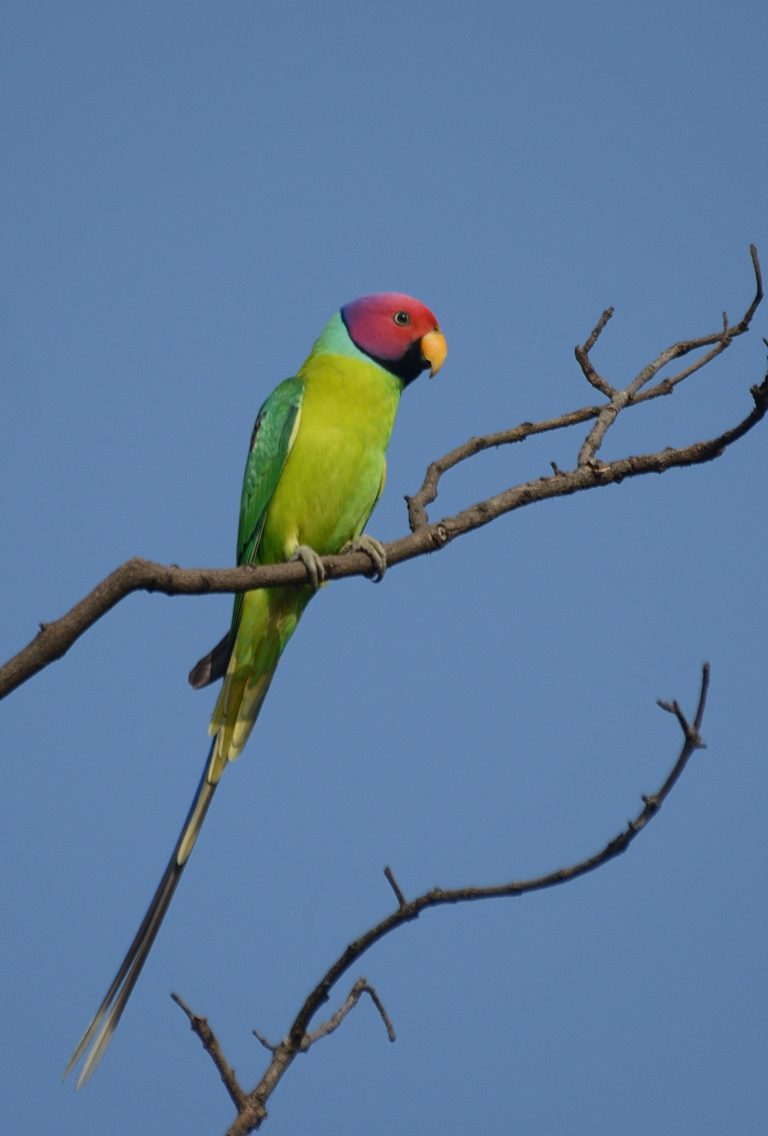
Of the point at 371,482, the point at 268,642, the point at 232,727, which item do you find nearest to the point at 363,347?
the point at 371,482

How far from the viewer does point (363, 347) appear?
4371mm

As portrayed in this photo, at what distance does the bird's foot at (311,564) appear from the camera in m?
2.99

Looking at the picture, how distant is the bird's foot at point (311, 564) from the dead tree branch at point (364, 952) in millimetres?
888

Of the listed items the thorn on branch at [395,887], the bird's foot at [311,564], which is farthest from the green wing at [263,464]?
the thorn on branch at [395,887]

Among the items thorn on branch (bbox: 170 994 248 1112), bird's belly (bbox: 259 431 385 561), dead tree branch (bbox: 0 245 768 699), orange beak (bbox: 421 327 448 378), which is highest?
orange beak (bbox: 421 327 448 378)

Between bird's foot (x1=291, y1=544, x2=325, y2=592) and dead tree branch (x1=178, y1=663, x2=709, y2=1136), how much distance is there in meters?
0.89

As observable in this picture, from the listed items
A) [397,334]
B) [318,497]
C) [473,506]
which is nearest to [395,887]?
[473,506]

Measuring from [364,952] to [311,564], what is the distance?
1172mm

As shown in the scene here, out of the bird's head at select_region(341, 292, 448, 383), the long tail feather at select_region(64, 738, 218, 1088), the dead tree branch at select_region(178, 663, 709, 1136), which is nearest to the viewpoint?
the dead tree branch at select_region(178, 663, 709, 1136)

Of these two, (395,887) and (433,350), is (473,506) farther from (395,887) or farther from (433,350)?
(433,350)

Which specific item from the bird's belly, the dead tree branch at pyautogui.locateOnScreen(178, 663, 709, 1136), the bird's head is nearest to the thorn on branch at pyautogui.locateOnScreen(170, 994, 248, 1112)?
the dead tree branch at pyautogui.locateOnScreen(178, 663, 709, 1136)

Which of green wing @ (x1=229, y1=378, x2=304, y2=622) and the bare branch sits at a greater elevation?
green wing @ (x1=229, y1=378, x2=304, y2=622)

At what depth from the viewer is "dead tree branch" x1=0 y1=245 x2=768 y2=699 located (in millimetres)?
2236

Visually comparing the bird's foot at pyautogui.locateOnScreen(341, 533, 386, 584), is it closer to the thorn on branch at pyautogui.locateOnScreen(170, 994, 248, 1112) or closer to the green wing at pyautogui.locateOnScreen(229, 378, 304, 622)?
the green wing at pyautogui.locateOnScreen(229, 378, 304, 622)
